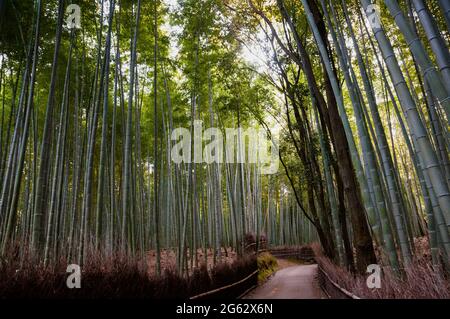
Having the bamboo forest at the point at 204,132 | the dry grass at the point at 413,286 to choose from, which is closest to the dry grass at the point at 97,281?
the bamboo forest at the point at 204,132

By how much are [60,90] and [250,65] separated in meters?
4.38

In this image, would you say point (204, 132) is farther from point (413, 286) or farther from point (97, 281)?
point (413, 286)

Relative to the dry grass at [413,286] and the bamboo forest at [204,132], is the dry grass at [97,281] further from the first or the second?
the dry grass at [413,286]

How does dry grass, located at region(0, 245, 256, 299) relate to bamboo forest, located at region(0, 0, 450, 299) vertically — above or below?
below

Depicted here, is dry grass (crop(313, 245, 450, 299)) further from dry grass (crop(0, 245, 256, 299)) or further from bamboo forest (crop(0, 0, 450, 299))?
dry grass (crop(0, 245, 256, 299))

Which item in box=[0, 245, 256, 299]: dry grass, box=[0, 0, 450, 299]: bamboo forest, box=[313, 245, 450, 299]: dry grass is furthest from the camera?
box=[0, 0, 450, 299]: bamboo forest

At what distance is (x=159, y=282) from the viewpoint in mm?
3406

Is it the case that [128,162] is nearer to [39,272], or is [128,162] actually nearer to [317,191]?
[39,272]

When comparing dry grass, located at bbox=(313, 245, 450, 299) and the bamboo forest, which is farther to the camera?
the bamboo forest

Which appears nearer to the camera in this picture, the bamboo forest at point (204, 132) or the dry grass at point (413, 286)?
the dry grass at point (413, 286)

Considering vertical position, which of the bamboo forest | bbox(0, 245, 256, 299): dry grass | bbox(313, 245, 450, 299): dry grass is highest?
the bamboo forest

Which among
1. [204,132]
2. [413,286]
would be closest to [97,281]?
[413,286]

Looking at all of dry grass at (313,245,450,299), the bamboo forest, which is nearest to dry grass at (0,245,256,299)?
the bamboo forest

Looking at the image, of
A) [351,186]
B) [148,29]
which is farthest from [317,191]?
[148,29]
